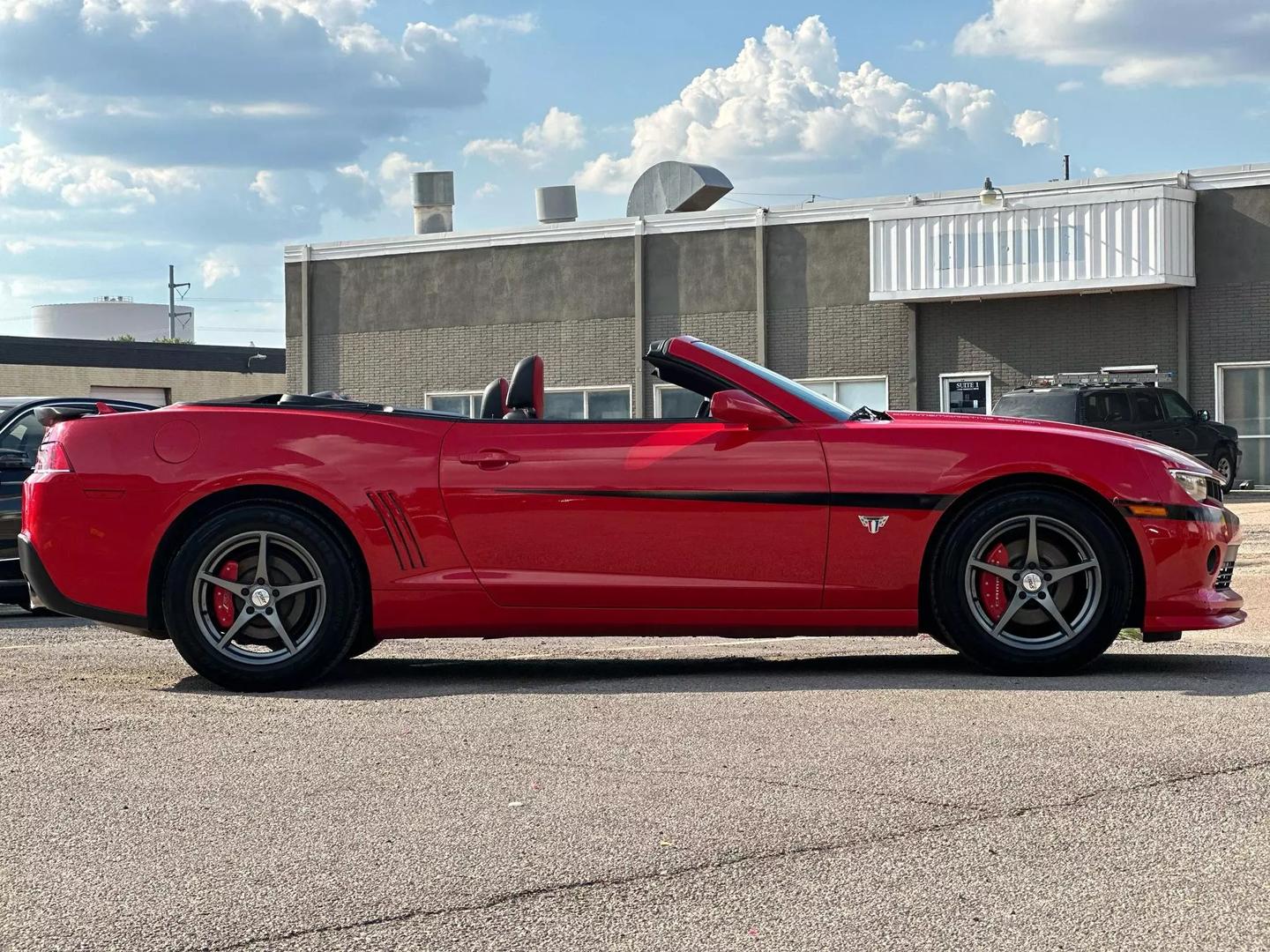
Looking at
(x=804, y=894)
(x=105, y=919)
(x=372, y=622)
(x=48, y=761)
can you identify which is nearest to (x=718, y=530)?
(x=372, y=622)

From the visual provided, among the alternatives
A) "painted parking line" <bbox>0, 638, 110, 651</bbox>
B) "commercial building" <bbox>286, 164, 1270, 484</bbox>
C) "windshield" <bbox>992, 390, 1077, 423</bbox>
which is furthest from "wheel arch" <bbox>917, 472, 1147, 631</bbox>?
"commercial building" <bbox>286, 164, 1270, 484</bbox>

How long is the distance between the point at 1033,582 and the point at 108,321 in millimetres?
108499

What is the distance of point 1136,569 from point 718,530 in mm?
1746

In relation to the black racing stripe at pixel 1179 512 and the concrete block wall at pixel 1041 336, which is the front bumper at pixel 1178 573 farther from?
the concrete block wall at pixel 1041 336

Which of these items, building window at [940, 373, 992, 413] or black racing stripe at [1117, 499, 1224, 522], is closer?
black racing stripe at [1117, 499, 1224, 522]

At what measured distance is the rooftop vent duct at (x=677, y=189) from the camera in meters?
33.4

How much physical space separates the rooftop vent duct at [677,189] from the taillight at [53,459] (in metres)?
26.6

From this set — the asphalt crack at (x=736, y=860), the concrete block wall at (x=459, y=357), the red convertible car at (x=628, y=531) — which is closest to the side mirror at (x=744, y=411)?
the red convertible car at (x=628, y=531)

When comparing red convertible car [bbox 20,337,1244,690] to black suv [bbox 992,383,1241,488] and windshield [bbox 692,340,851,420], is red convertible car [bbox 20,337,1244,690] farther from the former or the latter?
black suv [bbox 992,383,1241,488]

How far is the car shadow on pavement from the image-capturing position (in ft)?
22.5

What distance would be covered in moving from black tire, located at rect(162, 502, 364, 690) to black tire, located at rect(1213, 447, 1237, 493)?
20.5 m

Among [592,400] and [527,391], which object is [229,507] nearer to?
[527,391]

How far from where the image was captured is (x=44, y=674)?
7.79 m

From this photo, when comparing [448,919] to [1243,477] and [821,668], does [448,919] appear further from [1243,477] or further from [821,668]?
[1243,477]
